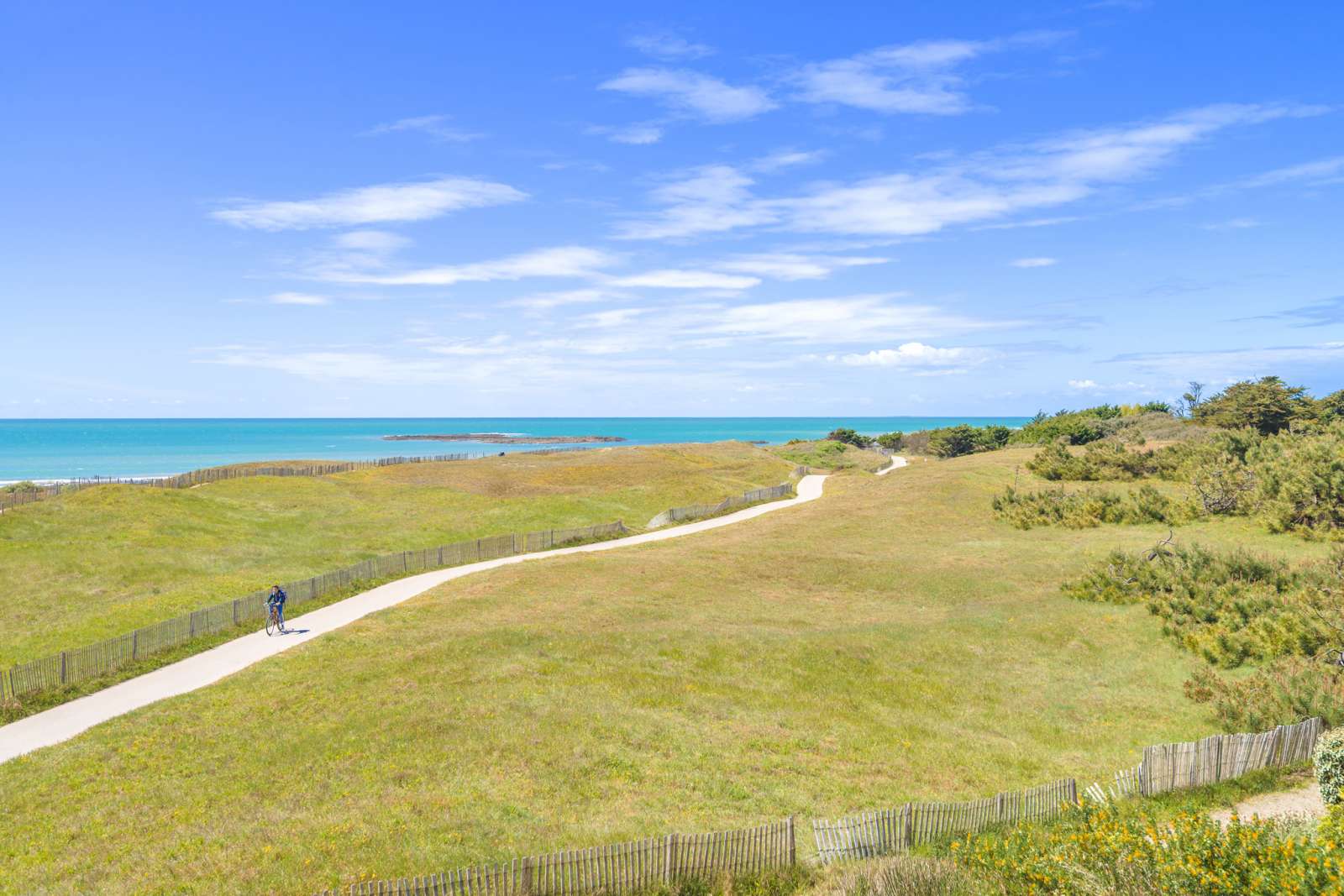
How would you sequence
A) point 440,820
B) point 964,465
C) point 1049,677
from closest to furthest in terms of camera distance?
1. point 440,820
2. point 1049,677
3. point 964,465

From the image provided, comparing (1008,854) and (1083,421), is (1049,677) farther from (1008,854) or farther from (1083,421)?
(1083,421)

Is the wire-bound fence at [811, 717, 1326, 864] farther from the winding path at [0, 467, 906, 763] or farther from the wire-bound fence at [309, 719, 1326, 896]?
the winding path at [0, 467, 906, 763]

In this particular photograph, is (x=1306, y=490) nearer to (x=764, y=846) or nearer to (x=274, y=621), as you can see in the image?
(x=764, y=846)

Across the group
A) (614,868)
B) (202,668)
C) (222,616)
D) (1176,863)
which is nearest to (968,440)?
(222,616)

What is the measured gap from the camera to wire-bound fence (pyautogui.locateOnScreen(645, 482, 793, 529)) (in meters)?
70.9

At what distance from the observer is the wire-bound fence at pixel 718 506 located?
70.9 meters

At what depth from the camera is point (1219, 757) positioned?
20453 mm

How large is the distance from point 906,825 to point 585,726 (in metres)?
11.0

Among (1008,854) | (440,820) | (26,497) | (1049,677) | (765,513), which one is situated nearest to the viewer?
(1008,854)

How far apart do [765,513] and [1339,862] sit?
59904mm

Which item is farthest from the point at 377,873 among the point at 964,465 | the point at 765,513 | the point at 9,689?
the point at 964,465

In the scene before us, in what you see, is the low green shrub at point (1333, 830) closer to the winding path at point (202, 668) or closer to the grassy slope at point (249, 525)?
the winding path at point (202, 668)

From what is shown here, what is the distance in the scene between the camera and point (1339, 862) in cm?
1148

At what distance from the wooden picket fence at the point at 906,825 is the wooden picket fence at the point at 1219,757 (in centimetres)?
437
